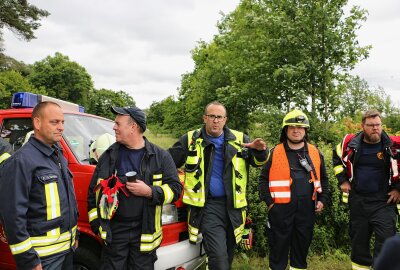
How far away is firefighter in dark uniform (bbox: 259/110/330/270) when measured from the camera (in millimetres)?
3824

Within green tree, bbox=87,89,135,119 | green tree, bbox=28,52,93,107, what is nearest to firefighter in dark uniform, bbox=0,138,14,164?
green tree, bbox=28,52,93,107

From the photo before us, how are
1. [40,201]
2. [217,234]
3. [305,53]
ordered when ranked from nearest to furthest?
[40,201] → [217,234] → [305,53]

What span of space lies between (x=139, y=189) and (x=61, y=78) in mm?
57371

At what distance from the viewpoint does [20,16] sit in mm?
22578

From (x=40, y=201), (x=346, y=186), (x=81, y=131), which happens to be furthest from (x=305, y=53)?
(x=40, y=201)

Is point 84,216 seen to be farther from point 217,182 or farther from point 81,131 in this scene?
point 217,182

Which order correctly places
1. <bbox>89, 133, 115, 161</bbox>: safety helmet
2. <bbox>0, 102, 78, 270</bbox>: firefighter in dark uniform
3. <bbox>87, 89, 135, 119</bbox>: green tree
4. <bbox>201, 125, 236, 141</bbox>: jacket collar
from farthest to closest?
<bbox>87, 89, 135, 119</bbox>: green tree < <bbox>201, 125, 236, 141</bbox>: jacket collar < <bbox>89, 133, 115, 161</bbox>: safety helmet < <bbox>0, 102, 78, 270</bbox>: firefighter in dark uniform

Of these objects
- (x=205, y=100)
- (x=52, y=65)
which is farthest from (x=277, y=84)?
(x=52, y=65)

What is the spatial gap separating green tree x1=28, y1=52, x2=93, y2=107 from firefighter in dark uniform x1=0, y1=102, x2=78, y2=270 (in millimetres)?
54258

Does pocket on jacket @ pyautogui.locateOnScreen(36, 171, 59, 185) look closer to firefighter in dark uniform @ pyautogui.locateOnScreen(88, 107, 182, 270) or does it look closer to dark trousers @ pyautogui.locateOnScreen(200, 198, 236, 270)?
firefighter in dark uniform @ pyautogui.locateOnScreen(88, 107, 182, 270)

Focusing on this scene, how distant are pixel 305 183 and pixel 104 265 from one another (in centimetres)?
235

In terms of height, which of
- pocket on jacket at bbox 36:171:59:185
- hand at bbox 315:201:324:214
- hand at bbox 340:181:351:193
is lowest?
hand at bbox 315:201:324:214

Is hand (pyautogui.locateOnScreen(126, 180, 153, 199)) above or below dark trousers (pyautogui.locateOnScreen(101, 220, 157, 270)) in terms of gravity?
above

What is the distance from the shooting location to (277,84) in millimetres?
12789
